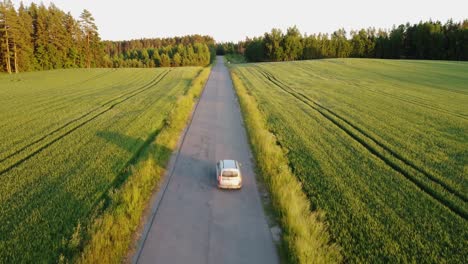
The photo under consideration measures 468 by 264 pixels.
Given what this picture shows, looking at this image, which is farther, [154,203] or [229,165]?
[229,165]

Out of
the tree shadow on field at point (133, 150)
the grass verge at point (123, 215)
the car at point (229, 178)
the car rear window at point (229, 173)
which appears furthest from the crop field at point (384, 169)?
the tree shadow on field at point (133, 150)

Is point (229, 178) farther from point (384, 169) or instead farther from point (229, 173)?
point (384, 169)

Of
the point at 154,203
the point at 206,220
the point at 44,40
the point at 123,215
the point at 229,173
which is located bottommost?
the point at 206,220

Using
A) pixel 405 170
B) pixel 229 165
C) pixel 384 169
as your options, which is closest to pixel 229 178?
pixel 229 165

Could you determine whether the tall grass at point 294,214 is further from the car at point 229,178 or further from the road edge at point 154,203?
the road edge at point 154,203

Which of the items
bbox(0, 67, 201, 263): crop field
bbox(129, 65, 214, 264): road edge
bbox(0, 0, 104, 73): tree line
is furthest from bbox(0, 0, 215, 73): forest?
bbox(129, 65, 214, 264): road edge

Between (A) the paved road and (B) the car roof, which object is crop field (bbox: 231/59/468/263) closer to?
(A) the paved road

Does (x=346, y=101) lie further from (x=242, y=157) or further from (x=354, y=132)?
(x=242, y=157)
